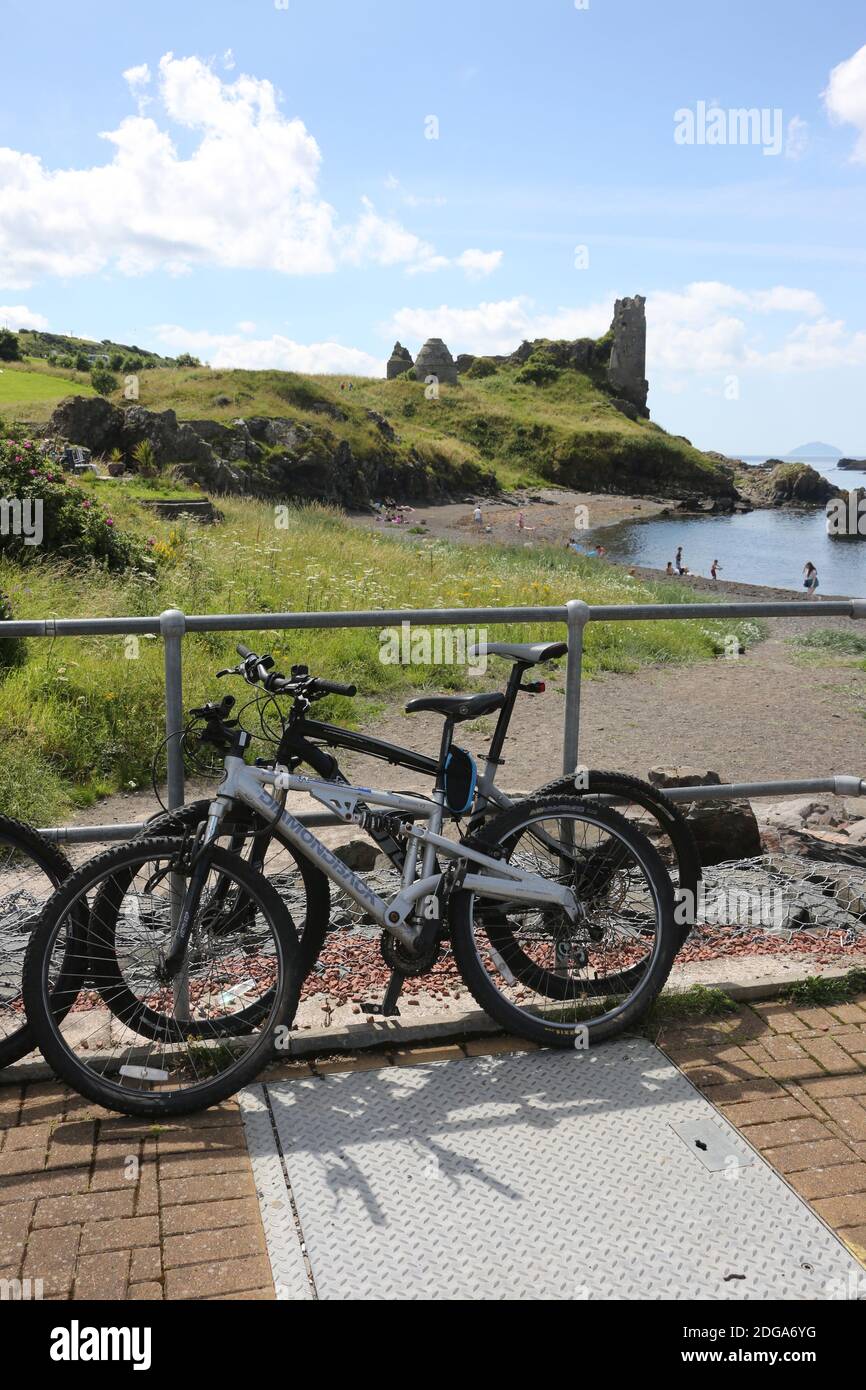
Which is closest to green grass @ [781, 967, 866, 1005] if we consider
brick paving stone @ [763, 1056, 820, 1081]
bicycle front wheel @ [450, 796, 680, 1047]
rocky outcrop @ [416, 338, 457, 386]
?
brick paving stone @ [763, 1056, 820, 1081]

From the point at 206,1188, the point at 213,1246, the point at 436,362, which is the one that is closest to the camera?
the point at 213,1246

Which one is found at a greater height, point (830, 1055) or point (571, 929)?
point (571, 929)

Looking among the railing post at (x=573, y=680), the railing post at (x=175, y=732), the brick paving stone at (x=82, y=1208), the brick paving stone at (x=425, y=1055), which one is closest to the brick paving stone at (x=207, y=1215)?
the brick paving stone at (x=82, y=1208)

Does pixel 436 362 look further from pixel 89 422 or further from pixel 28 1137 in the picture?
pixel 28 1137

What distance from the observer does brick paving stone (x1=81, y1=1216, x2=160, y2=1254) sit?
305 cm

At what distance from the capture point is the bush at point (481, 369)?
160 m

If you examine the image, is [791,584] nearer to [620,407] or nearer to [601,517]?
[601,517]

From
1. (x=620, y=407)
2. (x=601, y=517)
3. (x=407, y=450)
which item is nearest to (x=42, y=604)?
(x=407, y=450)

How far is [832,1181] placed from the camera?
3.38 metres

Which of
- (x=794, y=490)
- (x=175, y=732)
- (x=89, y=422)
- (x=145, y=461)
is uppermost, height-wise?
(x=794, y=490)

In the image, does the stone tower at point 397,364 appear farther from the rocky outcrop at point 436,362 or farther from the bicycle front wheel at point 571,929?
the bicycle front wheel at point 571,929

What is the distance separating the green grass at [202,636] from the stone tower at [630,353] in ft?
448

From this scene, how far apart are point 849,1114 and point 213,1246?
6.79ft

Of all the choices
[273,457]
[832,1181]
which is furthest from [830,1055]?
[273,457]
